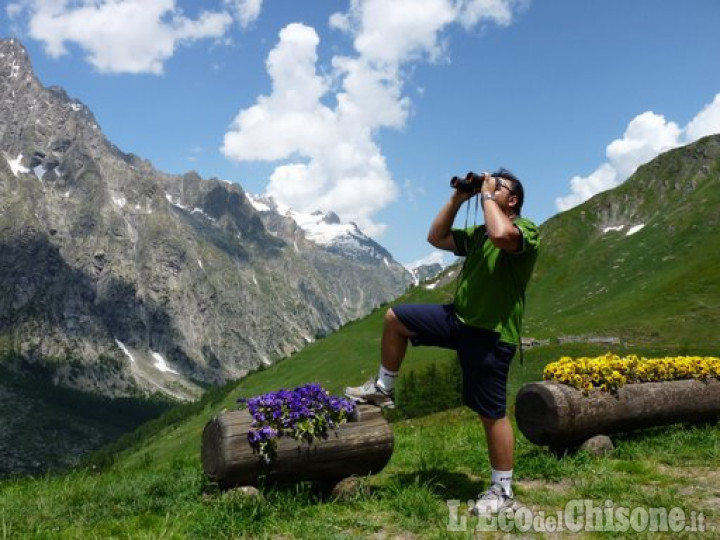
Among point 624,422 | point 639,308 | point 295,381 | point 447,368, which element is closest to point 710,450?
point 624,422

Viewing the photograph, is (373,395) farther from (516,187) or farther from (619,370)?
(619,370)

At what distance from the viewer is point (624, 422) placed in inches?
512

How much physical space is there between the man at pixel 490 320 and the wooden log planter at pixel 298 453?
150 cm

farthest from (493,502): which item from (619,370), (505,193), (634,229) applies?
(634,229)

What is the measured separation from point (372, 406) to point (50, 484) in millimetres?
6857

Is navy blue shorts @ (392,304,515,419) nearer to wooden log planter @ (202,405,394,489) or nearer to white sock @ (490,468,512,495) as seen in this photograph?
white sock @ (490,468,512,495)

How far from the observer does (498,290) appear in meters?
8.77

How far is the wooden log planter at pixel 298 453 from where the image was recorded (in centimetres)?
908

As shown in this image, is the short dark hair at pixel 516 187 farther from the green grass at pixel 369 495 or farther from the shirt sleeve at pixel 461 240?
the green grass at pixel 369 495

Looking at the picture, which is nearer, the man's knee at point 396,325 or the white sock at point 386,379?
the man's knee at point 396,325

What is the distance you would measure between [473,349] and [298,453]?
10.4ft

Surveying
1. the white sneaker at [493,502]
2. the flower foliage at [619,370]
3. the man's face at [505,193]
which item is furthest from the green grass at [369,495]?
the man's face at [505,193]

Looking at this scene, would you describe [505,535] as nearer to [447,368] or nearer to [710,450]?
[710,450]

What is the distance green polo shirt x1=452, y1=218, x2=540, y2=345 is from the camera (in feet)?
28.6
